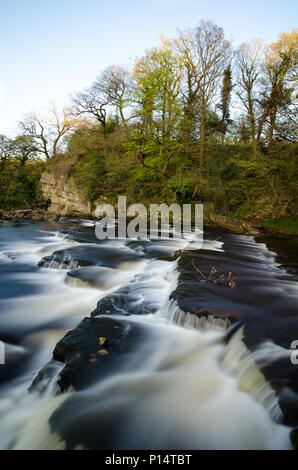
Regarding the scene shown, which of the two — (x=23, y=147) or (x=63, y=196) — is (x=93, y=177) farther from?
(x=23, y=147)

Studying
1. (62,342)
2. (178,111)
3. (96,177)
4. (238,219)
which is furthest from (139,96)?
(62,342)

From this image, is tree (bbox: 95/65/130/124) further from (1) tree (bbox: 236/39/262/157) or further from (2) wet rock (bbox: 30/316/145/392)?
(2) wet rock (bbox: 30/316/145/392)

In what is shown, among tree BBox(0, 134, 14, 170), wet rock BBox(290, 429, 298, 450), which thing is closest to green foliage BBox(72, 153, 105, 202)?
tree BBox(0, 134, 14, 170)

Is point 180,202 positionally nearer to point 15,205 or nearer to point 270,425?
point 270,425

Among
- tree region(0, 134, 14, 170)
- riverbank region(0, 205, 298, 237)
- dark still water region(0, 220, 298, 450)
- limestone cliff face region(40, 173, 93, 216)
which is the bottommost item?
dark still water region(0, 220, 298, 450)

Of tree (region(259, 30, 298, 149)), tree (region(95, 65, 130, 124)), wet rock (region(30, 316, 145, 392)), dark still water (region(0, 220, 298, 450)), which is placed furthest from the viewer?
tree (region(95, 65, 130, 124))

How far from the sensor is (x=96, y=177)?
19.9 meters

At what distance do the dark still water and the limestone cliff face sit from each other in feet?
48.3

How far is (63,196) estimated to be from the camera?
22.8m

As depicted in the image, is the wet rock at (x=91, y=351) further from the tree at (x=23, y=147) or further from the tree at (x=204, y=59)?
the tree at (x=23, y=147)

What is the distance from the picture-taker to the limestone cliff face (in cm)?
2118

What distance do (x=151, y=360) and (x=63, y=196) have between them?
21.0 m

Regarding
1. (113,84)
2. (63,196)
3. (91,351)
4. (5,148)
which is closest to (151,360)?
(91,351)

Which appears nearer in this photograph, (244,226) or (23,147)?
(244,226)
